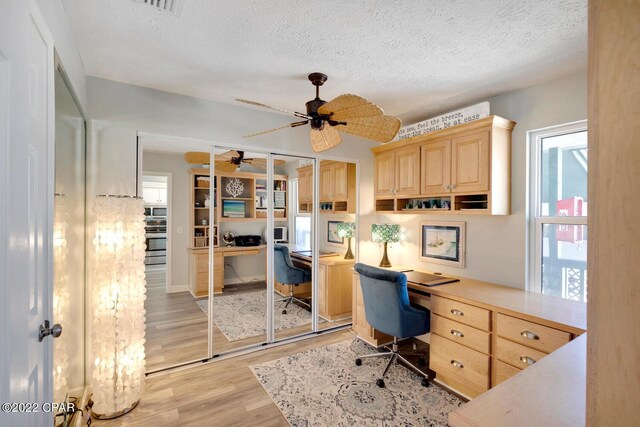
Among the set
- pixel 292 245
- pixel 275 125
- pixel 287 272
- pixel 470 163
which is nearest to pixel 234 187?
pixel 275 125

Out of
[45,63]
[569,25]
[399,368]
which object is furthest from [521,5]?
[399,368]

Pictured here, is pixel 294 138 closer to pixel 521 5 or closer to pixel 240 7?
pixel 240 7

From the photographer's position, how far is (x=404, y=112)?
336 centimetres

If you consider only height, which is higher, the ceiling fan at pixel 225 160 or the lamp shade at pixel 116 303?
the ceiling fan at pixel 225 160

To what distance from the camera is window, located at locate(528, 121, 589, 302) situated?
2379 millimetres

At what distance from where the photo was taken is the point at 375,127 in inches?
85.6

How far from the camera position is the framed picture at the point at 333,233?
150 inches

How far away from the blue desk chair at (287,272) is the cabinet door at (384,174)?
4.36 feet

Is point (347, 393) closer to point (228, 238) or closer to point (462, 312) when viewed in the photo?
point (462, 312)

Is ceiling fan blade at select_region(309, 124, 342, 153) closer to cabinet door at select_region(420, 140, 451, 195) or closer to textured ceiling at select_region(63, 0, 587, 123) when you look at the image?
textured ceiling at select_region(63, 0, 587, 123)

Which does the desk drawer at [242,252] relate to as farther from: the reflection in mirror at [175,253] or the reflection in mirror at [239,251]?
the reflection in mirror at [175,253]

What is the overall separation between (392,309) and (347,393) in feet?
2.46

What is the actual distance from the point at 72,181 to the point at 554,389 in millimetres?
2813

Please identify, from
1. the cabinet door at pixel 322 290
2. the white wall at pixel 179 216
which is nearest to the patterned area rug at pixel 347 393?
the cabinet door at pixel 322 290
